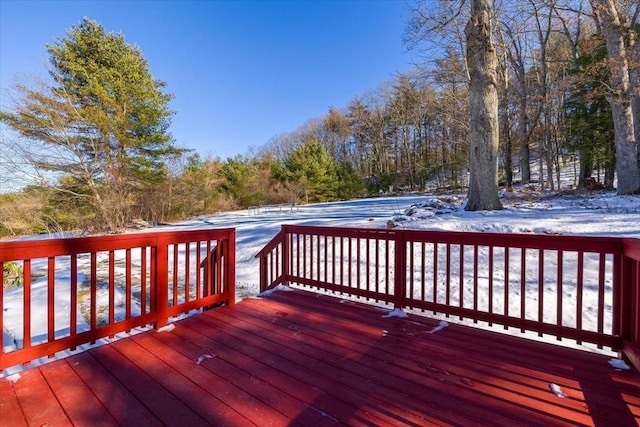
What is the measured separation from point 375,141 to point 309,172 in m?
10.9

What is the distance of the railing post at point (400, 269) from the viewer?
9.98 ft

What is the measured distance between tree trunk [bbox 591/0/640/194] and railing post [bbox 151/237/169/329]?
475 inches

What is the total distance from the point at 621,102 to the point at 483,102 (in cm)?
490

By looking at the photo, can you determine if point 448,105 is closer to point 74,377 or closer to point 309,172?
point 309,172

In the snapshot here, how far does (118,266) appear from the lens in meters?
7.62

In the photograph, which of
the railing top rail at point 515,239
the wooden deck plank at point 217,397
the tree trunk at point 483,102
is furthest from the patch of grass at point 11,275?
the tree trunk at point 483,102

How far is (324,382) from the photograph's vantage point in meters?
1.87

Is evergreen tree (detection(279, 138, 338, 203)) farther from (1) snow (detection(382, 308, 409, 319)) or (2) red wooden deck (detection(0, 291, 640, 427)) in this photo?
(2) red wooden deck (detection(0, 291, 640, 427))

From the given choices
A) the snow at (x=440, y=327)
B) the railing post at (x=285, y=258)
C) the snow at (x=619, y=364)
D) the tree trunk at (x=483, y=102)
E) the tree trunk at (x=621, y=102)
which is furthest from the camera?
the tree trunk at (x=621, y=102)

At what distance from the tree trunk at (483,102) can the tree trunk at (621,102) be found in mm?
4287

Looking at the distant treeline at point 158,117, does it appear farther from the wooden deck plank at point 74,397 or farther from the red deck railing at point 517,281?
the wooden deck plank at point 74,397

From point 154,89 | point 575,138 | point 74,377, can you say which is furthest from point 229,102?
point 74,377

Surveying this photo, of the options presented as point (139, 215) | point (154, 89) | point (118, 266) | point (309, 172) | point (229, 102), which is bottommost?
point (118, 266)

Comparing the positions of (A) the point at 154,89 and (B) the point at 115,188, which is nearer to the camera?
(B) the point at 115,188
